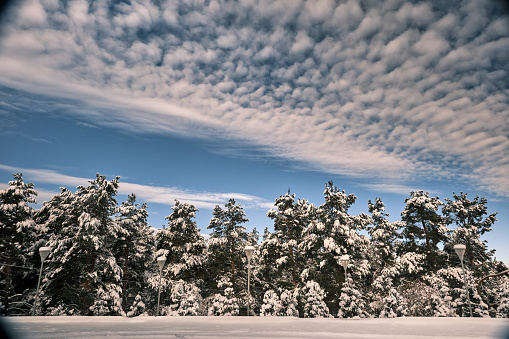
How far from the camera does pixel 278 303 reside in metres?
21.5

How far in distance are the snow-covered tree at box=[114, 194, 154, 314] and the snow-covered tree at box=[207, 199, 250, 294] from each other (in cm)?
700

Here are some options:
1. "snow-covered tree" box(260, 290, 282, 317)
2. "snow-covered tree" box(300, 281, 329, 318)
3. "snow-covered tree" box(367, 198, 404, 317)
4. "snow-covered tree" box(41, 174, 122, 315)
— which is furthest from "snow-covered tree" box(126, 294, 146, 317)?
"snow-covered tree" box(367, 198, 404, 317)

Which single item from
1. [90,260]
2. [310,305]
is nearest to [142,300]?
[90,260]

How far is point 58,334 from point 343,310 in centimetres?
1719

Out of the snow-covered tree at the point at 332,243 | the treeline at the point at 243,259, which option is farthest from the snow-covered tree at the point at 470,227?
the snow-covered tree at the point at 332,243

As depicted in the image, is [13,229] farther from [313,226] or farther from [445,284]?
[445,284]

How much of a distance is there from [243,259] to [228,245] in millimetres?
1819

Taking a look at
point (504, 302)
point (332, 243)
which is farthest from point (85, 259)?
point (504, 302)

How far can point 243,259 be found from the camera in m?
24.4

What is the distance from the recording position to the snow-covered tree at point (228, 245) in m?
24.0

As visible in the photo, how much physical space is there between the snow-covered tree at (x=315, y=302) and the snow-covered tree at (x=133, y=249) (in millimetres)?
14571

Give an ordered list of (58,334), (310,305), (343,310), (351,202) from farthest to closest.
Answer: (351,202) < (310,305) < (343,310) < (58,334)

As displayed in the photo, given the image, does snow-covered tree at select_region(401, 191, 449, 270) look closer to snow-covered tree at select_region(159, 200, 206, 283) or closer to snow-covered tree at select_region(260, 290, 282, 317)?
snow-covered tree at select_region(260, 290, 282, 317)

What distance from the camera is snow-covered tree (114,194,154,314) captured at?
2475 cm
